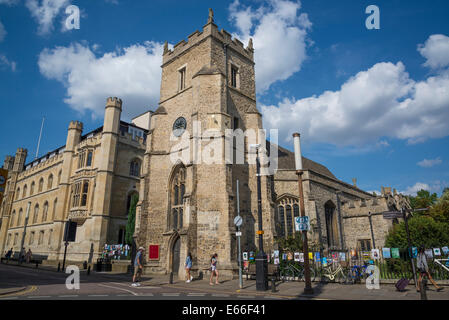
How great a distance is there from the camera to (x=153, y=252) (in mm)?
19484

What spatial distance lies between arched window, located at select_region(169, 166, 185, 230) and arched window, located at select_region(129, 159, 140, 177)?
1145 centimetres

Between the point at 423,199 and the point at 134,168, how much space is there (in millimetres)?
42702

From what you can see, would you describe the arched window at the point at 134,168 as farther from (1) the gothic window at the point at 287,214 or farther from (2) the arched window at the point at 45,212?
(1) the gothic window at the point at 287,214

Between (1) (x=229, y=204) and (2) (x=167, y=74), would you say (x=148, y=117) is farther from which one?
(1) (x=229, y=204)

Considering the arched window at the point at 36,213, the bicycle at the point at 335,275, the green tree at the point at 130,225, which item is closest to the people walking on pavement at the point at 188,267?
the bicycle at the point at 335,275

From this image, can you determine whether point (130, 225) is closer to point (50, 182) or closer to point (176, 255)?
point (176, 255)

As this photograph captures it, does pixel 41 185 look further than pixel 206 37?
Yes

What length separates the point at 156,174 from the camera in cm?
2138

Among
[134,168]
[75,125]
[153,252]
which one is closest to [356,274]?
[153,252]

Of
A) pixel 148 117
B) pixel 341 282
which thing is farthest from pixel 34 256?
pixel 341 282

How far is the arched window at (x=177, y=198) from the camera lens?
20.0m

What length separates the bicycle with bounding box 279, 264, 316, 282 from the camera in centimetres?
1408

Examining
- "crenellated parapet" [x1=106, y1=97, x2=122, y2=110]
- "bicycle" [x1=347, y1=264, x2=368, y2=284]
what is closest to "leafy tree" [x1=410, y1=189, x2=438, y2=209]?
"bicycle" [x1=347, y1=264, x2=368, y2=284]

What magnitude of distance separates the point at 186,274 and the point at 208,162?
684cm
